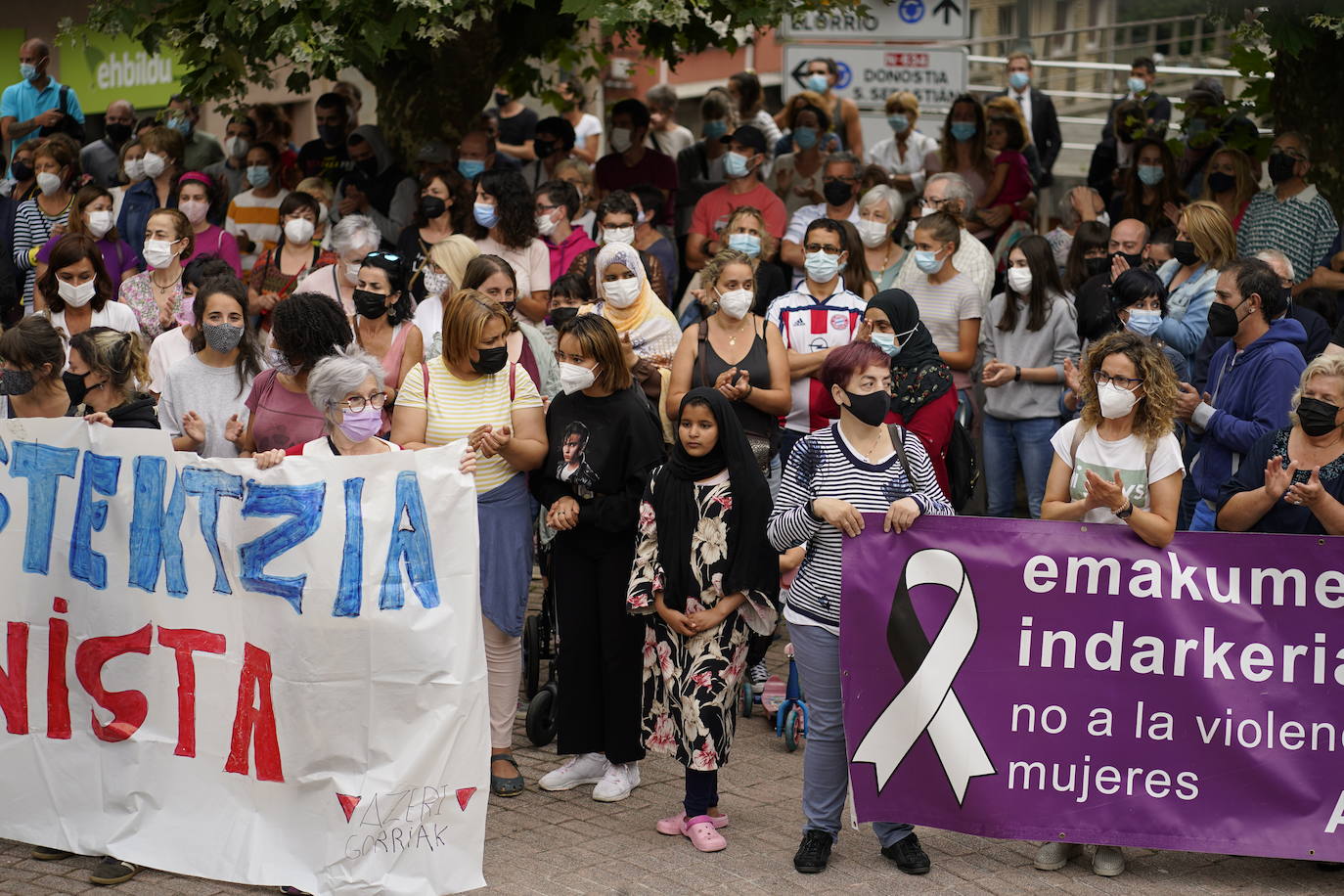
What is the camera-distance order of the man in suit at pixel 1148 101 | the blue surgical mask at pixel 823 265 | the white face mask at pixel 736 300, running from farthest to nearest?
the man in suit at pixel 1148 101 < the blue surgical mask at pixel 823 265 < the white face mask at pixel 736 300

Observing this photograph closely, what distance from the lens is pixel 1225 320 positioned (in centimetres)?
768

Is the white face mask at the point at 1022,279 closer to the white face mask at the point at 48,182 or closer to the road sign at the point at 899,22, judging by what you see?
the road sign at the point at 899,22

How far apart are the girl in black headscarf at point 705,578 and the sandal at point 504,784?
87cm

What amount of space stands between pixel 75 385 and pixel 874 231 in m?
5.10

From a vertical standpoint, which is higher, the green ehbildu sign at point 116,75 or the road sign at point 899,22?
the green ehbildu sign at point 116,75

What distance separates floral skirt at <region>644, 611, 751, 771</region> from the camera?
657cm

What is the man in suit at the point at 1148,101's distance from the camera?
40.4 ft

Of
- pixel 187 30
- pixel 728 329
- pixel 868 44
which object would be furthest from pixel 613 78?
pixel 728 329

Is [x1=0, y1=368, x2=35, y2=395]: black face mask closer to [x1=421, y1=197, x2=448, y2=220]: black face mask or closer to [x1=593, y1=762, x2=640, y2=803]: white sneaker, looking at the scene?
[x1=593, y1=762, x2=640, y2=803]: white sneaker

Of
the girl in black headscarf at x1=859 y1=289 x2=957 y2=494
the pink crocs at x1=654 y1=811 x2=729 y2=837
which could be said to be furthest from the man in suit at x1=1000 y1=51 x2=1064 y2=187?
the pink crocs at x1=654 y1=811 x2=729 y2=837

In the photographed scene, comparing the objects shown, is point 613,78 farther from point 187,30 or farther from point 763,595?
point 763,595

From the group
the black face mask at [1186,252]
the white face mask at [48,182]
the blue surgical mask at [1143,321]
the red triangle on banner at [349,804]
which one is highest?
the white face mask at [48,182]

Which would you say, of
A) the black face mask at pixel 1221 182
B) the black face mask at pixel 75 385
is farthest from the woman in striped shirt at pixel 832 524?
the black face mask at pixel 1221 182

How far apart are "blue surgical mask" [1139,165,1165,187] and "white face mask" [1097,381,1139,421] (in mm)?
5002
